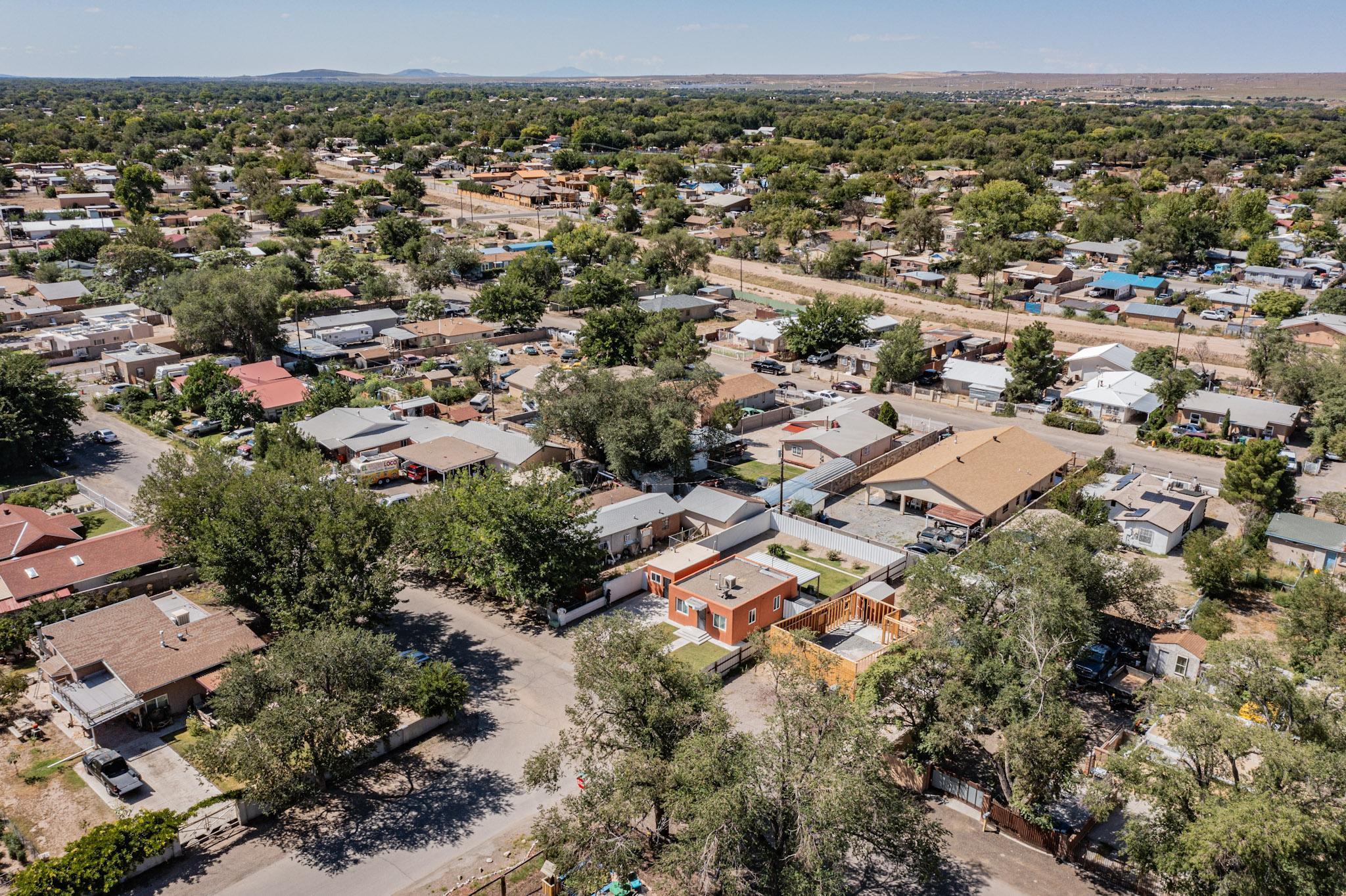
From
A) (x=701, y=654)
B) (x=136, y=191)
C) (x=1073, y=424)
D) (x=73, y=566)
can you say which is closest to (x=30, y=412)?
(x=73, y=566)

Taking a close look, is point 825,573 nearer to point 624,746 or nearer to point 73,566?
point 624,746

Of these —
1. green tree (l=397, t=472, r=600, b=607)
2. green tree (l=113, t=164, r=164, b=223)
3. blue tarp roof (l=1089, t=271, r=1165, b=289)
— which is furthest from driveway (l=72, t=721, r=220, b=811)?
green tree (l=113, t=164, r=164, b=223)

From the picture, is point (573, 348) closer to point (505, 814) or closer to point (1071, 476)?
point (1071, 476)

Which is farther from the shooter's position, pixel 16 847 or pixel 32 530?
pixel 32 530

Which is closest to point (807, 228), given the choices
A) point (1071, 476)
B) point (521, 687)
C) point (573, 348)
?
point (573, 348)

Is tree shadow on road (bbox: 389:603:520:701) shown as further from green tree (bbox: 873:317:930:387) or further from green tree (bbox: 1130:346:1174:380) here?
green tree (bbox: 1130:346:1174:380)
